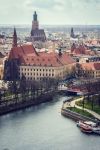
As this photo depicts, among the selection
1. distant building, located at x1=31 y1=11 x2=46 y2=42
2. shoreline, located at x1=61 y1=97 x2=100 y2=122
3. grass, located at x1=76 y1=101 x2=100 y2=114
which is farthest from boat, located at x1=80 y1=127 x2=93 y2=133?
distant building, located at x1=31 y1=11 x2=46 y2=42

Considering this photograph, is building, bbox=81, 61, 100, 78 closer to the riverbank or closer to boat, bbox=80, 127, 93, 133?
the riverbank

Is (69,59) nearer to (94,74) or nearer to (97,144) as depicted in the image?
(94,74)

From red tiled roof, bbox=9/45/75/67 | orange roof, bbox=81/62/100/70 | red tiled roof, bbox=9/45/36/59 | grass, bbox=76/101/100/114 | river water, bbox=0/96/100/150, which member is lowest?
river water, bbox=0/96/100/150

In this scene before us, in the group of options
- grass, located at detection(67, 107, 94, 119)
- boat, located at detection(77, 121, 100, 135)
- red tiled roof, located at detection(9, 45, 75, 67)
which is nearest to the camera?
boat, located at detection(77, 121, 100, 135)

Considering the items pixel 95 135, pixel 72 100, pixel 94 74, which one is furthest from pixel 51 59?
pixel 95 135

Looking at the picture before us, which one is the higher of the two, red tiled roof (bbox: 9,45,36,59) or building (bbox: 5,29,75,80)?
red tiled roof (bbox: 9,45,36,59)

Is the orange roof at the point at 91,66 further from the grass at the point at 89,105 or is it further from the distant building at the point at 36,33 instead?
the distant building at the point at 36,33
